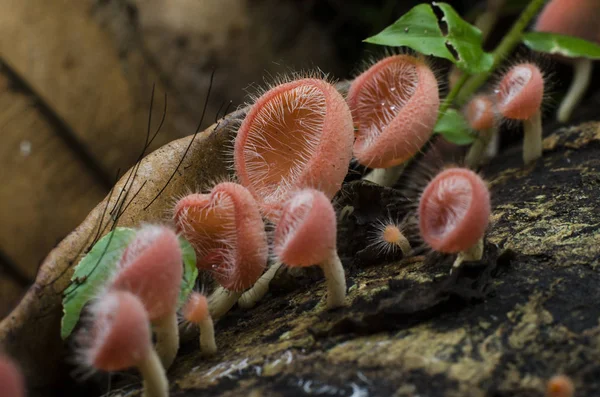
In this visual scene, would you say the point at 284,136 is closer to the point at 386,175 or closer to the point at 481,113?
the point at 386,175

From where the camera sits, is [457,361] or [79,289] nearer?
[457,361]

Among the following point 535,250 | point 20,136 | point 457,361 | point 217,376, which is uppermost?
point 20,136

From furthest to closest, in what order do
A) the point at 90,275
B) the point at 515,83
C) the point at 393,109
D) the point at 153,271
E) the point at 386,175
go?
1. the point at 386,175
2. the point at 515,83
3. the point at 393,109
4. the point at 90,275
5. the point at 153,271

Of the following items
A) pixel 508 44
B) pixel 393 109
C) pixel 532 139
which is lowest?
pixel 532 139

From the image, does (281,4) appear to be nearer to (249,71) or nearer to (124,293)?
(249,71)

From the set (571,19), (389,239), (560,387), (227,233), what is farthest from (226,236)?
(571,19)

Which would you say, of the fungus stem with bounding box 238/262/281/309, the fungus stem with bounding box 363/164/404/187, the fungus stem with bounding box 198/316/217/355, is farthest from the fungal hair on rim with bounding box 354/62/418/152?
the fungus stem with bounding box 198/316/217/355

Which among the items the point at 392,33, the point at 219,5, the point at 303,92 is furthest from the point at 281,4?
the point at 303,92
